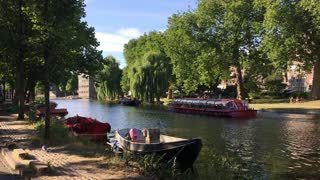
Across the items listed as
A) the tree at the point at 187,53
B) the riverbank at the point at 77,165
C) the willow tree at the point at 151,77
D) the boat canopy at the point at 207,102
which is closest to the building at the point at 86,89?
the willow tree at the point at 151,77

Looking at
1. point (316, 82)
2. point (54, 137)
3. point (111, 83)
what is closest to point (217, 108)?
point (316, 82)

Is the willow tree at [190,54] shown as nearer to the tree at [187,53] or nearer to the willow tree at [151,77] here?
the tree at [187,53]

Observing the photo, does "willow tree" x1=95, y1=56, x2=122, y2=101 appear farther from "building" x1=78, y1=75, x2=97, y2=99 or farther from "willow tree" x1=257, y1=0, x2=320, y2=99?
"building" x1=78, y1=75, x2=97, y2=99

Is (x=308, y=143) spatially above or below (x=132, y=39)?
below

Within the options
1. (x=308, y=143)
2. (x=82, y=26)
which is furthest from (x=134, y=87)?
(x=308, y=143)

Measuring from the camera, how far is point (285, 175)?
54.2 ft

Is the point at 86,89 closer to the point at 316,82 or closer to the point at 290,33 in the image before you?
the point at 316,82

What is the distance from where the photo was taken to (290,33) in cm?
5709

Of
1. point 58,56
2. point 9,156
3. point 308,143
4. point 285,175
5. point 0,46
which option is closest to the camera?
point 9,156

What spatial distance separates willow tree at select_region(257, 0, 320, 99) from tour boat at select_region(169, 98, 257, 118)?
34.5 feet

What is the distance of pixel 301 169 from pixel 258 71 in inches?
2032

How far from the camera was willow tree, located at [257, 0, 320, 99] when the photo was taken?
56.1 meters

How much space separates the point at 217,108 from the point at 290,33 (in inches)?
560

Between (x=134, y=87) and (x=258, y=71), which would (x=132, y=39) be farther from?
(x=258, y=71)
